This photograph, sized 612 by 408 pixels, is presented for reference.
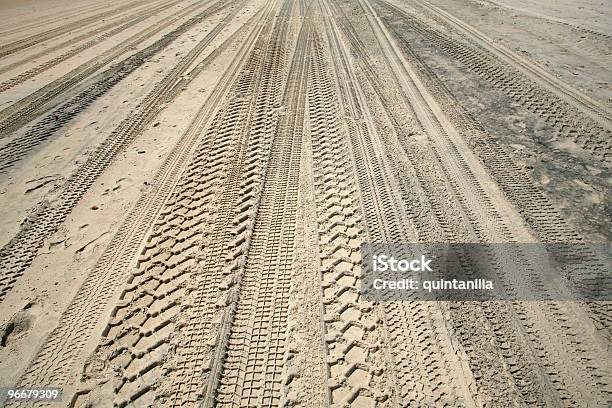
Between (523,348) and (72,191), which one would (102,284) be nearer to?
(72,191)

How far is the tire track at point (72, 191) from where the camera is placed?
321cm

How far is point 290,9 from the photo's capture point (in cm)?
1007

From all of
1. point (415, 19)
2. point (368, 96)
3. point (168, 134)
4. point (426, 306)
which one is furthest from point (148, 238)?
point (415, 19)

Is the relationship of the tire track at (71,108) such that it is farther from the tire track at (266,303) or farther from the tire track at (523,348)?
the tire track at (523,348)

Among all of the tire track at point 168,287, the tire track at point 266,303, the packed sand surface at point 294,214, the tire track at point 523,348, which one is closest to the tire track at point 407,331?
the packed sand surface at point 294,214

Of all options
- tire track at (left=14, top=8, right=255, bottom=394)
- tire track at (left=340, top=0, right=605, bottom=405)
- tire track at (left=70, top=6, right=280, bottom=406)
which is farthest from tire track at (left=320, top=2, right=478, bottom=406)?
tire track at (left=14, top=8, right=255, bottom=394)

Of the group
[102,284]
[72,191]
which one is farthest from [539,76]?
[72,191]

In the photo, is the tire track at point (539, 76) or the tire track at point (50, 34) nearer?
the tire track at point (539, 76)

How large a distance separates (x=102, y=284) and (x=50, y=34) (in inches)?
342

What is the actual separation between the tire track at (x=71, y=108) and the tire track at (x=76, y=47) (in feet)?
4.50

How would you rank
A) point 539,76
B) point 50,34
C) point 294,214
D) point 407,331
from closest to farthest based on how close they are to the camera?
point 407,331 < point 294,214 < point 539,76 < point 50,34

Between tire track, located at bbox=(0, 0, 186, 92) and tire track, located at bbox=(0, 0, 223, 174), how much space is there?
54.1 inches

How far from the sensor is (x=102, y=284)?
2.98m

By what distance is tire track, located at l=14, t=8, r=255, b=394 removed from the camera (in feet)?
8.09
